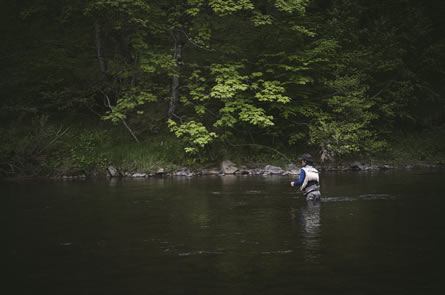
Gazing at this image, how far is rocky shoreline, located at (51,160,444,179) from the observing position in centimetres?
2645

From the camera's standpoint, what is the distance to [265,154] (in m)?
29.4

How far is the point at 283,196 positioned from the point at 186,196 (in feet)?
10.9

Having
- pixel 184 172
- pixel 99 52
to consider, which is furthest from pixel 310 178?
pixel 99 52

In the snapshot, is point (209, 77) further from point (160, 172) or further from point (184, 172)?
point (160, 172)

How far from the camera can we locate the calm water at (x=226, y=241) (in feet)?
25.6

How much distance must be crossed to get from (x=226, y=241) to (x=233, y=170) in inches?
652

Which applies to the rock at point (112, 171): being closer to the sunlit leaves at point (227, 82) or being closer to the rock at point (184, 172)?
the rock at point (184, 172)

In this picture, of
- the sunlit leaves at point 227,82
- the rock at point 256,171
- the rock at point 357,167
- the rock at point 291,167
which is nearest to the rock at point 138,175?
the sunlit leaves at point 227,82

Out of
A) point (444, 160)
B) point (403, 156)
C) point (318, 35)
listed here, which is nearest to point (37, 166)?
point (318, 35)

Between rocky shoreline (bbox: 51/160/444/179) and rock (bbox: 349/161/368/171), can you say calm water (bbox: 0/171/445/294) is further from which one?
rock (bbox: 349/161/368/171)

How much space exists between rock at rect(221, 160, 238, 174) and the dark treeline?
975mm

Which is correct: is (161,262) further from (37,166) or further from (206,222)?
(37,166)

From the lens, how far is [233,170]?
2736 cm


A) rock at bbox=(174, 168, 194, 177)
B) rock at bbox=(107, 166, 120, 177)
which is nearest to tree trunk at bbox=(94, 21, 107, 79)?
rock at bbox=(107, 166, 120, 177)
